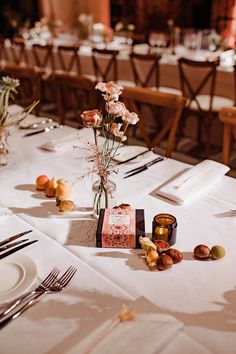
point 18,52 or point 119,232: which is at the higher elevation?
point 119,232

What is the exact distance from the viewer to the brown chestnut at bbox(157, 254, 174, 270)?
1057 millimetres

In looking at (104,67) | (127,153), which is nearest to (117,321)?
(127,153)

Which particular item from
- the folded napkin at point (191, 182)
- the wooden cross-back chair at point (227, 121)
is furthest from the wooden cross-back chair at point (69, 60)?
the folded napkin at point (191, 182)

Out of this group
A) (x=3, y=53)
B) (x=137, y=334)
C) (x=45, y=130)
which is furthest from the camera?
(x=3, y=53)

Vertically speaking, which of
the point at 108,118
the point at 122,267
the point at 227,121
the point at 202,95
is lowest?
the point at 202,95

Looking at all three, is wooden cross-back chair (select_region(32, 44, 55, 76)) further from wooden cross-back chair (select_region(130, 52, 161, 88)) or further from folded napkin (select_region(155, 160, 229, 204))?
folded napkin (select_region(155, 160, 229, 204))

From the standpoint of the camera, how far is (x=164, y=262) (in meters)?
1.06

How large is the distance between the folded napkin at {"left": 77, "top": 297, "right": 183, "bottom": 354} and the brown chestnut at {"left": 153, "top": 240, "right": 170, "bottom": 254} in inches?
9.2

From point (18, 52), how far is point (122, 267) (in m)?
5.33

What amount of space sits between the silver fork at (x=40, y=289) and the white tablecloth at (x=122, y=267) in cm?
3

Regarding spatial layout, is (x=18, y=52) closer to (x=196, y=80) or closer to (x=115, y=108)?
(x=196, y=80)

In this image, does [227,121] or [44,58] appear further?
[44,58]

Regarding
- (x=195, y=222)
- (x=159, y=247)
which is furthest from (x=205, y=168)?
(x=159, y=247)

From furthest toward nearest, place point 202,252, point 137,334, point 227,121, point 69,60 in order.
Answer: point 69,60, point 227,121, point 202,252, point 137,334
